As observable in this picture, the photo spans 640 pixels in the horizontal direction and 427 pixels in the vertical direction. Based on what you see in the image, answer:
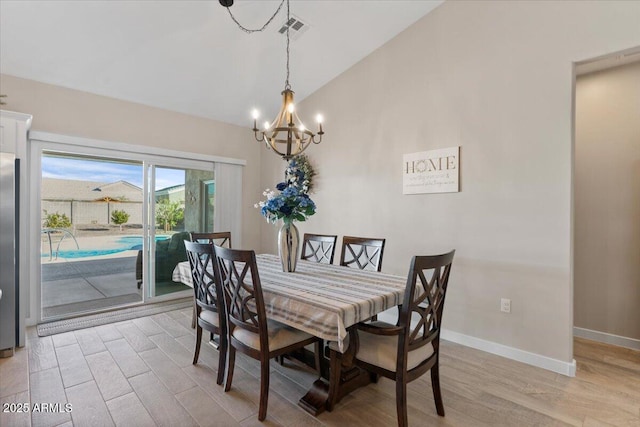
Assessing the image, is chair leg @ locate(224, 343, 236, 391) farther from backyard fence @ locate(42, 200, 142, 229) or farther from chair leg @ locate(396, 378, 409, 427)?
backyard fence @ locate(42, 200, 142, 229)

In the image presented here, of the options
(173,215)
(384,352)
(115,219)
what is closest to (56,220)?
(115,219)

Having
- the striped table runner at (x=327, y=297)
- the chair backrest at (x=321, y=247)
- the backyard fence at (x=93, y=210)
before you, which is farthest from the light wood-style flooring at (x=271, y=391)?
the backyard fence at (x=93, y=210)

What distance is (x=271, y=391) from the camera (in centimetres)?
221

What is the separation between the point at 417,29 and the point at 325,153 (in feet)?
6.01

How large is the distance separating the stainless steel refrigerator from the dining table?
2213 mm

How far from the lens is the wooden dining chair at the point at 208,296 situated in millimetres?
2217

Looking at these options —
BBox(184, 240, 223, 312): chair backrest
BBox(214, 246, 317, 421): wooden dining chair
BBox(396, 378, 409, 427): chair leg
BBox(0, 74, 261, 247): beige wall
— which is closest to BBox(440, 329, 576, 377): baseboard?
BBox(396, 378, 409, 427): chair leg

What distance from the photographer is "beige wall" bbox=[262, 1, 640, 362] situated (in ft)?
8.23

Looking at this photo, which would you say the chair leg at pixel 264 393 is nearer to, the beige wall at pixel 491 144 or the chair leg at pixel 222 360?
the chair leg at pixel 222 360

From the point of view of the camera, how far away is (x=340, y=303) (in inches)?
68.1

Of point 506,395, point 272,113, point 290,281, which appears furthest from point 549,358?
point 272,113

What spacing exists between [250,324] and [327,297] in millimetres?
554

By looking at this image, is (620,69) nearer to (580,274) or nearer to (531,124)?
(531,124)

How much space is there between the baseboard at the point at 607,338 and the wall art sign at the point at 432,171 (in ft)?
6.53
